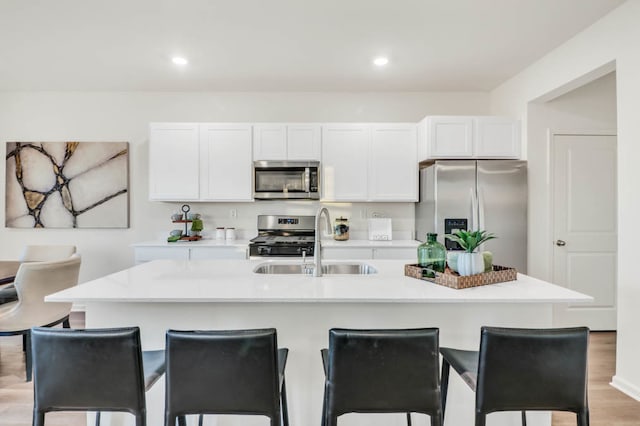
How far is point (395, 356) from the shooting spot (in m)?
1.23

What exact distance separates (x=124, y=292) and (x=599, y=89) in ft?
14.2

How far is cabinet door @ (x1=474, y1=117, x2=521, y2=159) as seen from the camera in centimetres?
364

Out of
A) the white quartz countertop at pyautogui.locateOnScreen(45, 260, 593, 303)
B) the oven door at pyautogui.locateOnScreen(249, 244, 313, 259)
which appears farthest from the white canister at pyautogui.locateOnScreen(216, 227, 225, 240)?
the white quartz countertop at pyautogui.locateOnScreen(45, 260, 593, 303)

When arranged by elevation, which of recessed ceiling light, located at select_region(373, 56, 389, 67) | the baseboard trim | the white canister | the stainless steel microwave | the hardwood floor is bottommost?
the hardwood floor

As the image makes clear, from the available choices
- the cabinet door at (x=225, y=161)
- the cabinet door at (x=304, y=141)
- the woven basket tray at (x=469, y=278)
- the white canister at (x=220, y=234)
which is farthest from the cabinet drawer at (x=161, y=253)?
the woven basket tray at (x=469, y=278)

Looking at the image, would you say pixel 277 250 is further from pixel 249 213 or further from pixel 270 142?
pixel 270 142

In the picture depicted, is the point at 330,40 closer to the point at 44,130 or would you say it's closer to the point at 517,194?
the point at 517,194

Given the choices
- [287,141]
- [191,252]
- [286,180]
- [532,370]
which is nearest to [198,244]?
[191,252]

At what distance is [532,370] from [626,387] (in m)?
1.86

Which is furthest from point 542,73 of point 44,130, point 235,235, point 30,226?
point 30,226

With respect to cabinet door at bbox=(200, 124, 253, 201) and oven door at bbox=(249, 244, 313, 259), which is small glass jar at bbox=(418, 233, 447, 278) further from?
cabinet door at bbox=(200, 124, 253, 201)

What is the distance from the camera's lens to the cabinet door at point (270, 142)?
3.89 meters

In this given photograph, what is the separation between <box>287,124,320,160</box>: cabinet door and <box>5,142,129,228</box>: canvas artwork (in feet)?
6.39

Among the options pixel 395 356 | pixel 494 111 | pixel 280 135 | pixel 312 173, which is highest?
pixel 494 111
